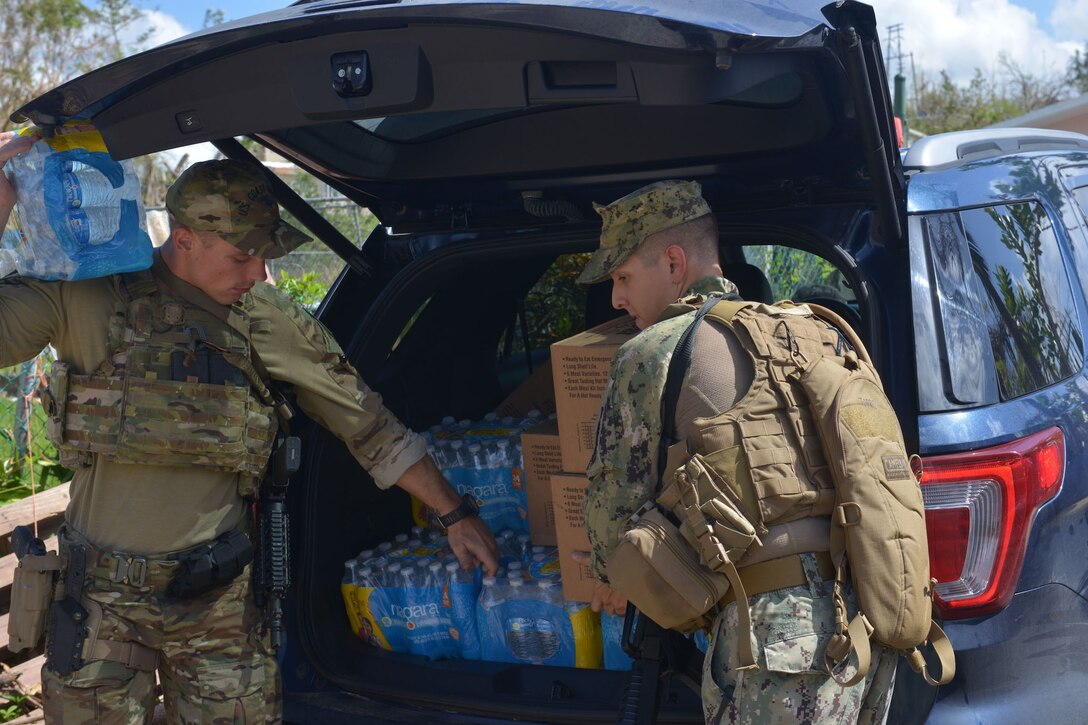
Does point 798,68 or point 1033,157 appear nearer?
point 798,68

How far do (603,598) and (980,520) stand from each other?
0.86 meters

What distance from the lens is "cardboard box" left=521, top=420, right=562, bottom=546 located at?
2.78m

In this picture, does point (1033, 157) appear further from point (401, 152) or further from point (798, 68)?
point (401, 152)

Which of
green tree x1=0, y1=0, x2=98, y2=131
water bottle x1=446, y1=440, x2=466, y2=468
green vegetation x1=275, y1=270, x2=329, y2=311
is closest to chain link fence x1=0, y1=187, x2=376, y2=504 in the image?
green vegetation x1=275, y1=270, x2=329, y2=311

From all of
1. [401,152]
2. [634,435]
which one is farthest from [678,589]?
[401,152]

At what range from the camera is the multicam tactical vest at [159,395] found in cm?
237

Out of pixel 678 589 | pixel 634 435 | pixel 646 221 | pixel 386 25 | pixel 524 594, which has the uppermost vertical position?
pixel 386 25

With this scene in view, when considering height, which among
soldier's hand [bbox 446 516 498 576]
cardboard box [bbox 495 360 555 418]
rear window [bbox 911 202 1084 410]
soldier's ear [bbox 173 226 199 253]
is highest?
soldier's ear [bbox 173 226 199 253]

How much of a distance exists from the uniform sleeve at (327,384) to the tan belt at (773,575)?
1.10 meters

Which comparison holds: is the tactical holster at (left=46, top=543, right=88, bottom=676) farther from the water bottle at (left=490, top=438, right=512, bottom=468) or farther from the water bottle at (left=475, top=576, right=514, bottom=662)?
the water bottle at (left=490, top=438, right=512, bottom=468)

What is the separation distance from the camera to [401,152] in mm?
2965

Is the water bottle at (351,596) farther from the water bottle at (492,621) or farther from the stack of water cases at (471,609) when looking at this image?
the water bottle at (492,621)

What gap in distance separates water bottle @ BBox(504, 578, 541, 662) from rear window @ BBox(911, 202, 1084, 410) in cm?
111

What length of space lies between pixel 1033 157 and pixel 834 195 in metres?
0.49
